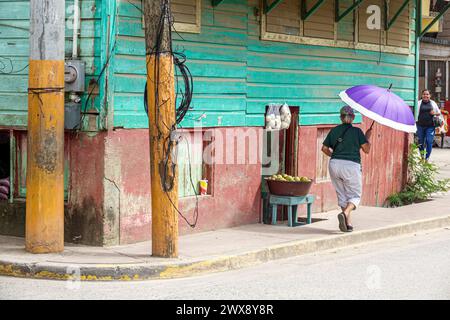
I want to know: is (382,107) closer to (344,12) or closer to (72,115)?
(344,12)

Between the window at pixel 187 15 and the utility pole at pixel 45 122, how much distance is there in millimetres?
1893

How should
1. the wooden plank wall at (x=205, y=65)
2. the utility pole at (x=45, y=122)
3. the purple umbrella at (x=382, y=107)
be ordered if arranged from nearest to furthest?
the utility pole at (x=45, y=122) < the wooden plank wall at (x=205, y=65) < the purple umbrella at (x=382, y=107)

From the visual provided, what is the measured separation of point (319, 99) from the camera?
14.7 m

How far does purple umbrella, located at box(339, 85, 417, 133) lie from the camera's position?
12141 millimetres

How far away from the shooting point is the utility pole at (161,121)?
9.88 metres

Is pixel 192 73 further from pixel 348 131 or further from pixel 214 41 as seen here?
pixel 348 131

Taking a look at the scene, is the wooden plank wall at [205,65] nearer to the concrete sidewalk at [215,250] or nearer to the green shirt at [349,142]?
the green shirt at [349,142]

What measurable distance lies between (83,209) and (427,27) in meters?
9.13

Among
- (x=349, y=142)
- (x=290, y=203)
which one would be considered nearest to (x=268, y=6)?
(x=349, y=142)

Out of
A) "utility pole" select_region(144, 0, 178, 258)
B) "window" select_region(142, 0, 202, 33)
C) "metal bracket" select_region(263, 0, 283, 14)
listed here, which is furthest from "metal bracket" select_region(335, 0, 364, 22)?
"utility pole" select_region(144, 0, 178, 258)

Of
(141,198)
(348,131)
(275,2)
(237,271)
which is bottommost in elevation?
(237,271)

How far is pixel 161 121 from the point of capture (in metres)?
10.0

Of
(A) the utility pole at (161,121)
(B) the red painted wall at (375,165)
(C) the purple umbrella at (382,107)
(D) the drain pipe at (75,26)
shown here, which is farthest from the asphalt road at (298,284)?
(B) the red painted wall at (375,165)
